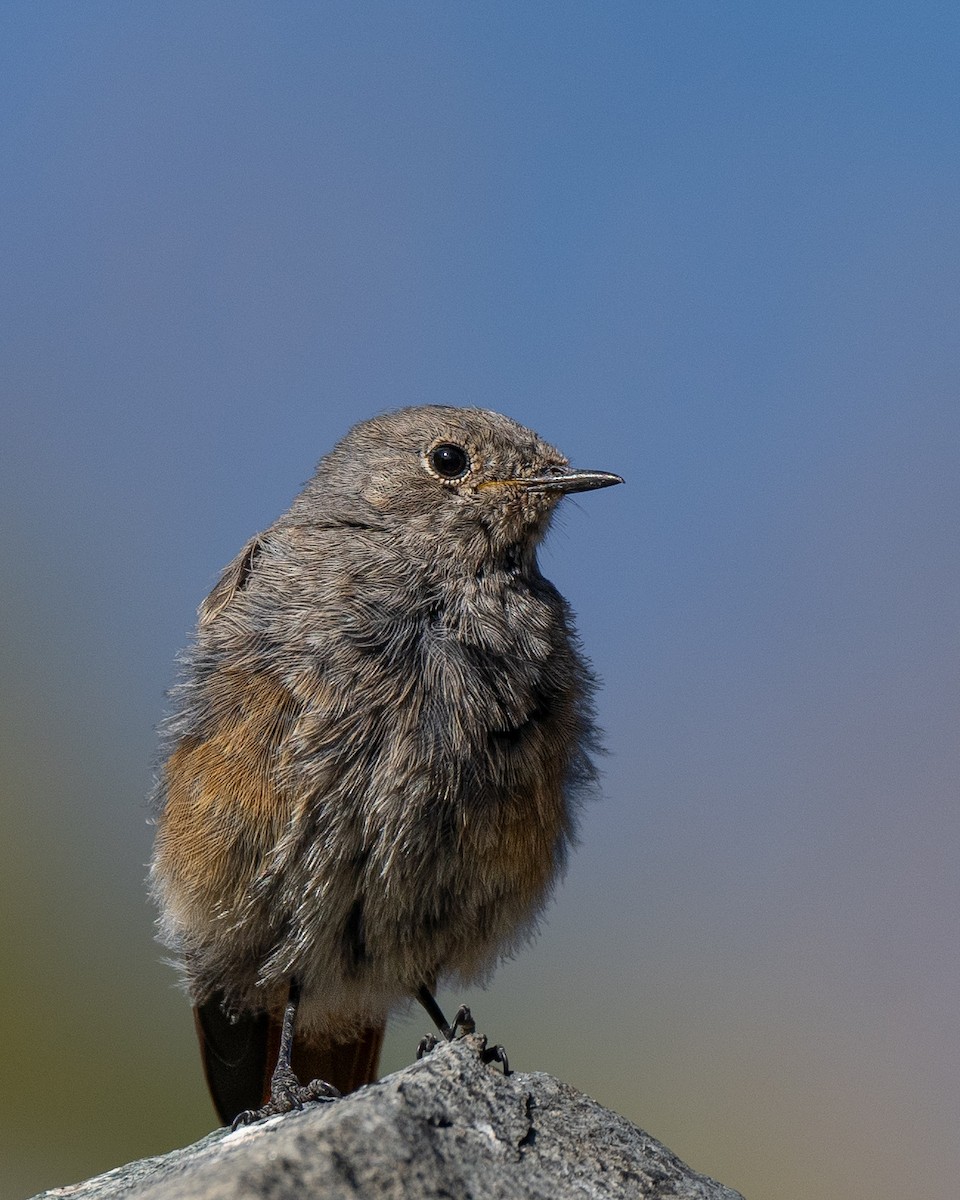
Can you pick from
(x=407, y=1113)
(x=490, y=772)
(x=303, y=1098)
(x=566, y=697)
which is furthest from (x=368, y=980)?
(x=407, y=1113)

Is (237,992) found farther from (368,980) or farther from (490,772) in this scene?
(490,772)

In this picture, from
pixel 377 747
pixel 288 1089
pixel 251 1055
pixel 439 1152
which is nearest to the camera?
pixel 439 1152

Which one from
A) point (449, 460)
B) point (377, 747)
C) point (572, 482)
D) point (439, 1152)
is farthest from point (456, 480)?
point (439, 1152)

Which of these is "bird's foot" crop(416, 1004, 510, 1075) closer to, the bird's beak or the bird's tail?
the bird's tail

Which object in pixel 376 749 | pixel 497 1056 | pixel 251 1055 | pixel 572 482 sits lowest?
pixel 251 1055

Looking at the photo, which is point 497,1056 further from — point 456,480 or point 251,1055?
point 456,480

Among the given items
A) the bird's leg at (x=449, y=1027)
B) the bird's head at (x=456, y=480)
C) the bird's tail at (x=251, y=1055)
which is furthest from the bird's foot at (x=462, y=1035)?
the bird's head at (x=456, y=480)

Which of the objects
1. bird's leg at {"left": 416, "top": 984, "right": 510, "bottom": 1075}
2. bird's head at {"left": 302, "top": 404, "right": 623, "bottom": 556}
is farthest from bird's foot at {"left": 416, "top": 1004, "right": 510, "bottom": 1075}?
bird's head at {"left": 302, "top": 404, "right": 623, "bottom": 556}

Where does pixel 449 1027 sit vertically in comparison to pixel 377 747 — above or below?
below
